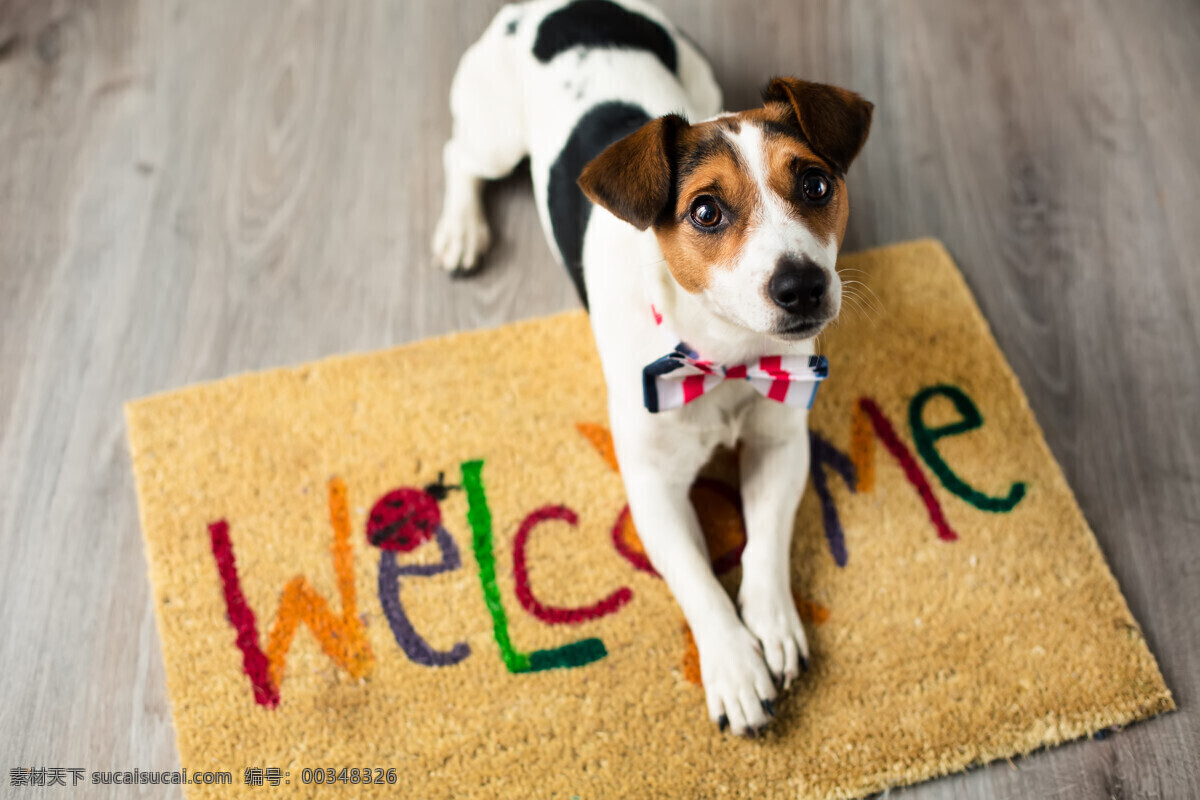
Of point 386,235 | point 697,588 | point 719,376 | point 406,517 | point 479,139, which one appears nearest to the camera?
point 719,376

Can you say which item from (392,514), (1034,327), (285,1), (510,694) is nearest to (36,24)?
(285,1)

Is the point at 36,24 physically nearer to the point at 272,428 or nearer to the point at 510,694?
the point at 272,428

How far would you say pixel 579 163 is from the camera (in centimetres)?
208

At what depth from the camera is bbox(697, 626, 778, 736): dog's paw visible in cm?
193

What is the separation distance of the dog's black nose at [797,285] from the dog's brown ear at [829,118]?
0.86ft

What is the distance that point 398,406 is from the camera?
7.95 feet

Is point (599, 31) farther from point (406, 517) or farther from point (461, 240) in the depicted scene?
point (406, 517)

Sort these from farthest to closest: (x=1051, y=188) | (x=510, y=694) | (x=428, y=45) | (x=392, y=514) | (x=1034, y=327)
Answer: (x=428, y=45) < (x=1051, y=188) < (x=1034, y=327) < (x=392, y=514) < (x=510, y=694)

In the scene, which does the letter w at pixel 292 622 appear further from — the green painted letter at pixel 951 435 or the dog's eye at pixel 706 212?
the green painted letter at pixel 951 435

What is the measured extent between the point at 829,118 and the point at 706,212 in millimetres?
299

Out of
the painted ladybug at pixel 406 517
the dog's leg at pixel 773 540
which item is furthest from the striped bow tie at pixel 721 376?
the painted ladybug at pixel 406 517

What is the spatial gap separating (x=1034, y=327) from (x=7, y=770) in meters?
2.92

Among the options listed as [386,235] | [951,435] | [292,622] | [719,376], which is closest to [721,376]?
[719,376]

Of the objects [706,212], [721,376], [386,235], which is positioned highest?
[706,212]
